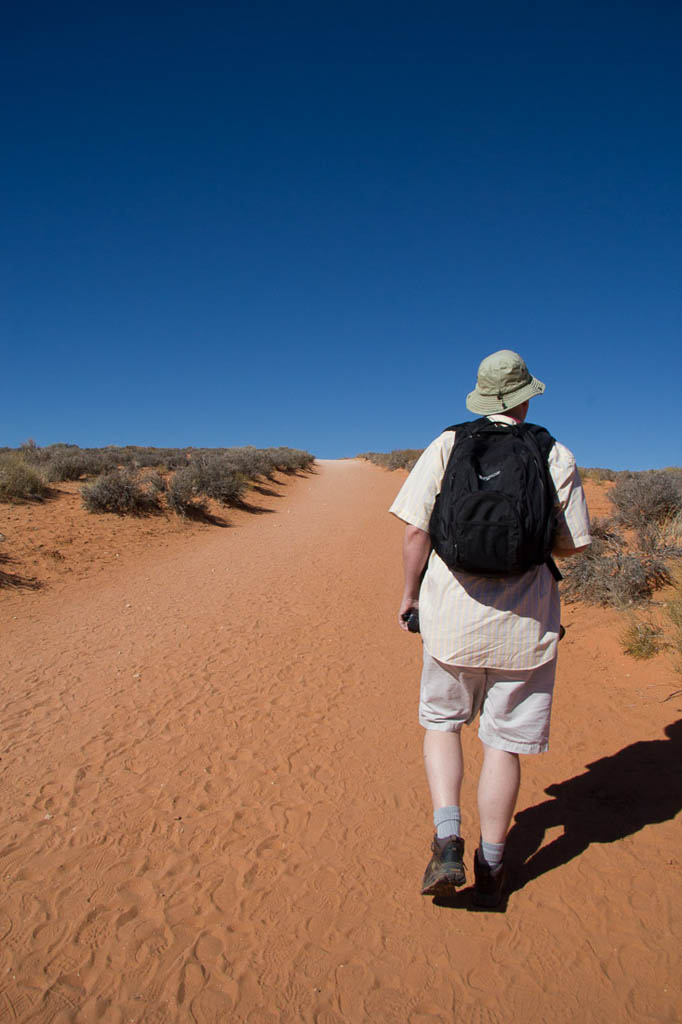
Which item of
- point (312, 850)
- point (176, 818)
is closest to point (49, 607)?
point (176, 818)

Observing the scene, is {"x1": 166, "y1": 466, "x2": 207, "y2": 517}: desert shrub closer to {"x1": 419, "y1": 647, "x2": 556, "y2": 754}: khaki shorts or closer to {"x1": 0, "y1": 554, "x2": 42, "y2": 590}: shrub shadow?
{"x1": 0, "y1": 554, "x2": 42, "y2": 590}: shrub shadow

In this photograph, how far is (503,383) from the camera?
2.23 metres

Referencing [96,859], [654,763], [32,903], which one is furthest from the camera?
[654,763]

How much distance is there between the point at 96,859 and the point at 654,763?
3126 mm

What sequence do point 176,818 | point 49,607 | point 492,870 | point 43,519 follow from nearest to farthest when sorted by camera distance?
1. point 492,870
2. point 176,818
3. point 49,607
4. point 43,519

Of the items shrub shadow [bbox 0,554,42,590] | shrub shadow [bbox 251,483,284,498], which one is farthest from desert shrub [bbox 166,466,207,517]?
shrub shadow [bbox 251,483,284,498]

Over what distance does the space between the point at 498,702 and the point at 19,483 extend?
1207 centimetres

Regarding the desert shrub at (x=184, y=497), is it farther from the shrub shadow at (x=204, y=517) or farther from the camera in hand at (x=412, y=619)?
the camera in hand at (x=412, y=619)

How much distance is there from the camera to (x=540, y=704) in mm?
2129

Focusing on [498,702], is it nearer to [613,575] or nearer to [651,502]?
[613,575]

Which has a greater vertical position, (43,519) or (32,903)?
(43,519)

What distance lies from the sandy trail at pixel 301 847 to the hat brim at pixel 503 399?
2040 mm

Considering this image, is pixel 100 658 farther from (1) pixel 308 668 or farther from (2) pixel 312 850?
(2) pixel 312 850

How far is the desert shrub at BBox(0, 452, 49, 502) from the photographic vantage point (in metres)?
11.4
